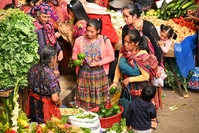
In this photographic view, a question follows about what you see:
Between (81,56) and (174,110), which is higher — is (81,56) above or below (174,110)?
above

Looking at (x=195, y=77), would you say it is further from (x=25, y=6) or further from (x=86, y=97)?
(x=25, y=6)

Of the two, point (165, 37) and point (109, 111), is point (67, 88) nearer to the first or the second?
point (109, 111)

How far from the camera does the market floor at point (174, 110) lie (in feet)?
27.9

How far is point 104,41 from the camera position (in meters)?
8.07

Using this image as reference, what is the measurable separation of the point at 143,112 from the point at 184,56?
286 cm

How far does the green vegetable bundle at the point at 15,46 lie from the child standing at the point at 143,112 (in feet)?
5.75

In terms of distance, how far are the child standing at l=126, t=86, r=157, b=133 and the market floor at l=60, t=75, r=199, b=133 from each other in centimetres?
108

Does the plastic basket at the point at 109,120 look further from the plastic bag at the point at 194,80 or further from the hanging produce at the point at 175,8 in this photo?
the hanging produce at the point at 175,8

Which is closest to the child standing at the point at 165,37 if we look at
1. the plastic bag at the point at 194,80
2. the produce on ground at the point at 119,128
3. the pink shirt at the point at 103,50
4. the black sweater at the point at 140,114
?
the plastic bag at the point at 194,80

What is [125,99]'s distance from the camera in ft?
26.1

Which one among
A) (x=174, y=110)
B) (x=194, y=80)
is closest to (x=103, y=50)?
(x=174, y=110)

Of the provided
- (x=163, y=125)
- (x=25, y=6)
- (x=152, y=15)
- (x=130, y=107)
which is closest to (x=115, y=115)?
(x=130, y=107)

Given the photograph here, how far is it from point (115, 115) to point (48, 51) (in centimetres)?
179

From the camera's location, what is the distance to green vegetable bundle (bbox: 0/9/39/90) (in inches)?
291
